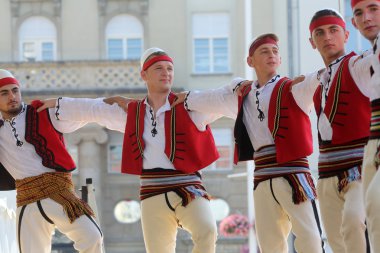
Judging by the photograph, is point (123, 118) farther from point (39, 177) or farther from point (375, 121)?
point (375, 121)

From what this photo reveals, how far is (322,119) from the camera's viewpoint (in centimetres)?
531

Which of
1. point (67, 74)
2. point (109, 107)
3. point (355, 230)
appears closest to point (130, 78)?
point (67, 74)

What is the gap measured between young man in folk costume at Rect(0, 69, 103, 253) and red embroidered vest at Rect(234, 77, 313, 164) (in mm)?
1250

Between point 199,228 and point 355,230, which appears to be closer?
point 355,230

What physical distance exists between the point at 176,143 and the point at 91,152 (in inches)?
676

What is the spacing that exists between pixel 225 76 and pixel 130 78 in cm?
238

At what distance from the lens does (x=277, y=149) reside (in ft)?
18.5

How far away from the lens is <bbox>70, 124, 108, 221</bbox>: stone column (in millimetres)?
22953

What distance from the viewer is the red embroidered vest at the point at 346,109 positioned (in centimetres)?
511

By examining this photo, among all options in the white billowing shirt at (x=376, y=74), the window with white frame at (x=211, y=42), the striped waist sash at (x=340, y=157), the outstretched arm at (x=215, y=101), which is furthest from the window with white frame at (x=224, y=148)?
the white billowing shirt at (x=376, y=74)

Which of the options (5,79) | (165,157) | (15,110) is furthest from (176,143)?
(5,79)

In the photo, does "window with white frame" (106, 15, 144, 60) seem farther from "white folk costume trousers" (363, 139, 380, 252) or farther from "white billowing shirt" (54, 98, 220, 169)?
"white folk costume trousers" (363, 139, 380, 252)

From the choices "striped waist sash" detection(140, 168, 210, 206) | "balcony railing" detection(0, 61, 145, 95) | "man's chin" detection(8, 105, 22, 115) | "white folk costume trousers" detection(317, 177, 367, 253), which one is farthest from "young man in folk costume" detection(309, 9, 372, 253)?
"balcony railing" detection(0, 61, 145, 95)

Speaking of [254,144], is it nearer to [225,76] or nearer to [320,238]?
[320,238]
